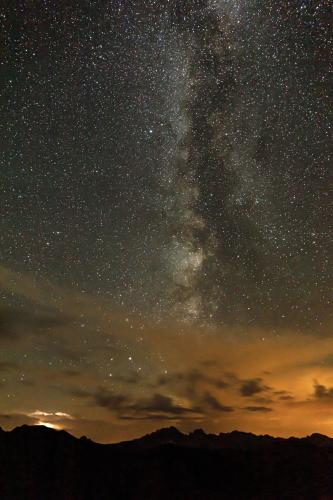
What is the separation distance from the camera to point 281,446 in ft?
240

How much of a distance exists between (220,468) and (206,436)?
82.1m

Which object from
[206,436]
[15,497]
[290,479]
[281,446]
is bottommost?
[15,497]

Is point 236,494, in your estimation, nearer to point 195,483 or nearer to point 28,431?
point 195,483

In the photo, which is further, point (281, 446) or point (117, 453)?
point (281, 446)

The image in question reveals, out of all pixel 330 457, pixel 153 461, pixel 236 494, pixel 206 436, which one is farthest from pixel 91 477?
pixel 206 436

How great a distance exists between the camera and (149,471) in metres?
64.9

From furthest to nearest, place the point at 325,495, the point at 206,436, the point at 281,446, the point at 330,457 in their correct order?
the point at 206,436 → the point at 281,446 → the point at 330,457 → the point at 325,495

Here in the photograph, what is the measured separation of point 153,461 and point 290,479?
1761 cm

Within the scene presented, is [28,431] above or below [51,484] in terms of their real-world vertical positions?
above

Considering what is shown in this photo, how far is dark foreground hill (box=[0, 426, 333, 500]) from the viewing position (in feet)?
192

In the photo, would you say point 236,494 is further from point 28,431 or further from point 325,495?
point 28,431

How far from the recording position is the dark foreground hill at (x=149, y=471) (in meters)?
58.6

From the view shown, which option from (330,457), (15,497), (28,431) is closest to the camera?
(15,497)

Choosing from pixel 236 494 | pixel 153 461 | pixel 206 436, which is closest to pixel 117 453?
pixel 153 461
